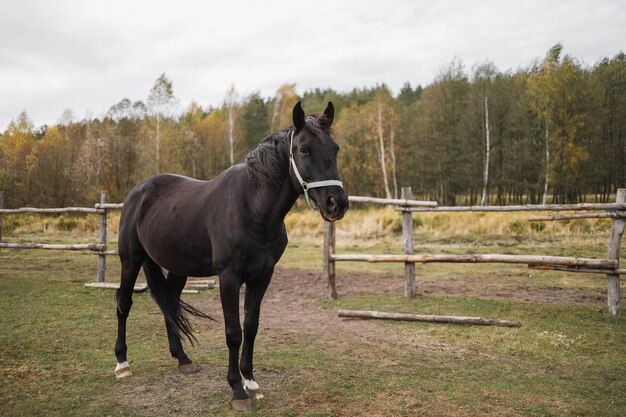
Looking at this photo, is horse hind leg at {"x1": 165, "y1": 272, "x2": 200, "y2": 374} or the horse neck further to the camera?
horse hind leg at {"x1": 165, "y1": 272, "x2": 200, "y2": 374}

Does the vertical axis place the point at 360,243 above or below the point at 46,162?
below

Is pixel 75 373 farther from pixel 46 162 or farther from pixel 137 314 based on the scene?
pixel 46 162

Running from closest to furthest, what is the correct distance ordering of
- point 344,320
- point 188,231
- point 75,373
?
1. point 188,231
2. point 75,373
3. point 344,320

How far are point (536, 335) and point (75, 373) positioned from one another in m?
5.09

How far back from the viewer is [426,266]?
1131 centimetres

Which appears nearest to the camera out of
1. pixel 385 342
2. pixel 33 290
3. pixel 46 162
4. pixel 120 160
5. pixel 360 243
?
pixel 385 342

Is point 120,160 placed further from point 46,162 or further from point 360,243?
point 360,243

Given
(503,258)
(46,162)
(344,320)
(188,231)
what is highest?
(46,162)

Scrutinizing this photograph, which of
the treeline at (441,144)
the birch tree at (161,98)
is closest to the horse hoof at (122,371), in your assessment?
the treeline at (441,144)

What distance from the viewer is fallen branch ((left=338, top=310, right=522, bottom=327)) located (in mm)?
5770

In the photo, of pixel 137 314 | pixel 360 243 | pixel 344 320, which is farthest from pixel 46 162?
pixel 344 320

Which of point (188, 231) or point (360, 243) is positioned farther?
point (360, 243)

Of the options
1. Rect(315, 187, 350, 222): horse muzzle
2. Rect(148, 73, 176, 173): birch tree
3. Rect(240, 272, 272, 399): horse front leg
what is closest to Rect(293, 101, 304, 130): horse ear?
Rect(315, 187, 350, 222): horse muzzle

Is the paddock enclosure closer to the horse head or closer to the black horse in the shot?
the black horse
